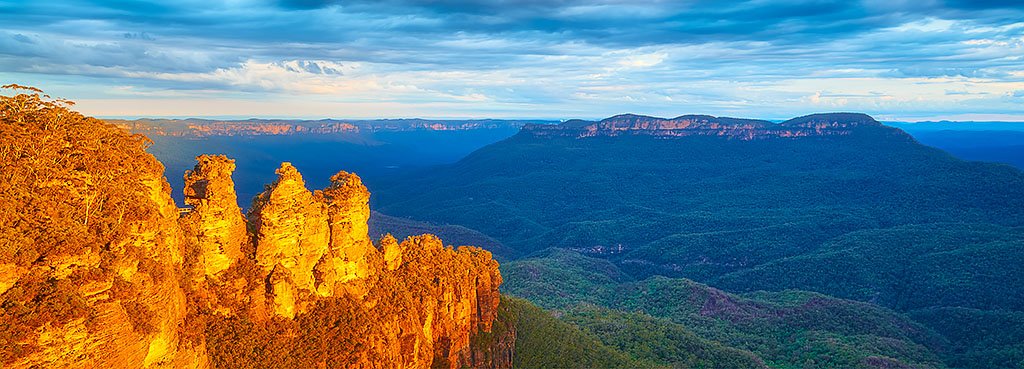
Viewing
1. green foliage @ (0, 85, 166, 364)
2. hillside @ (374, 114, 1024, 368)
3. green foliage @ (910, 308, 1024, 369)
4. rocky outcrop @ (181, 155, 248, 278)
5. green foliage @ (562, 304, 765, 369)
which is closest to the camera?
green foliage @ (0, 85, 166, 364)

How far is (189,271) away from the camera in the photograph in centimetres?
2678

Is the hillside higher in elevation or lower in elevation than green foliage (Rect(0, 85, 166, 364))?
lower

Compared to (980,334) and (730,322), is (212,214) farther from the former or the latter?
(980,334)

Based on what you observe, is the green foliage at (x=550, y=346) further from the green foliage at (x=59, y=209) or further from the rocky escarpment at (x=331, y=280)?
the green foliage at (x=59, y=209)

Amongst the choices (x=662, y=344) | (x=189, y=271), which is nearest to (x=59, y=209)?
(x=189, y=271)

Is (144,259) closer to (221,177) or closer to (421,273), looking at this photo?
(221,177)

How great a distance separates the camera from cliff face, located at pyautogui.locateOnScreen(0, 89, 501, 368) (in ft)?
57.5

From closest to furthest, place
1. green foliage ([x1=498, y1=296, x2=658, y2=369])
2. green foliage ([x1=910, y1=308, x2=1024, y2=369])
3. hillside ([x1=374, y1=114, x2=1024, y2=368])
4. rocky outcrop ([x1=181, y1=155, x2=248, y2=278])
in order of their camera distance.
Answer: rocky outcrop ([x1=181, y1=155, x2=248, y2=278]) → green foliage ([x1=498, y1=296, x2=658, y2=369]) → green foliage ([x1=910, y1=308, x2=1024, y2=369]) → hillside ([x1=374, y1=114, x2=1024, y2=368])

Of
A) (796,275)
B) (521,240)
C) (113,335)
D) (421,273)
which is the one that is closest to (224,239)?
Result: (113,335)

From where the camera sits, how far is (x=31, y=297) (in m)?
16.9

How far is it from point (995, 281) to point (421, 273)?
10977 cm

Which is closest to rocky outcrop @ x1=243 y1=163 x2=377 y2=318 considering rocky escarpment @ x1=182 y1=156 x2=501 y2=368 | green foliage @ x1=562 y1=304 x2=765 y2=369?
rocky escarpment @ x1=182 y1=156 x2=501 y2=368

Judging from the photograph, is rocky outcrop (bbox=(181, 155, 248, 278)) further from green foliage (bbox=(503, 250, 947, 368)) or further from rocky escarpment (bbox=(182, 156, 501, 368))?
green foliage (bbox=(503, 250, 947, 368))

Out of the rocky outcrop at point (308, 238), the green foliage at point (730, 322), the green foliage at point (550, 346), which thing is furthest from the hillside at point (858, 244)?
the rocky outcrop at point (308, 238)
